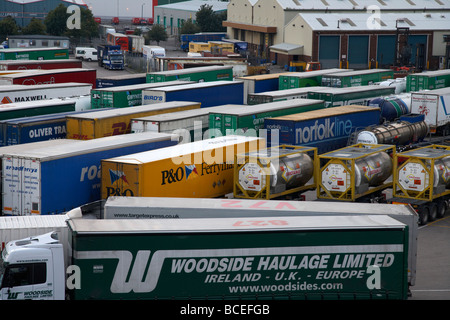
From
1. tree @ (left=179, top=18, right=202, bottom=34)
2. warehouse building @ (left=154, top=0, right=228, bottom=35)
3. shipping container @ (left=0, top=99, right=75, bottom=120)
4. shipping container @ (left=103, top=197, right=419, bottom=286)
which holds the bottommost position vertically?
shipping container @ (left=103, top=197, right=419, bottom=286)

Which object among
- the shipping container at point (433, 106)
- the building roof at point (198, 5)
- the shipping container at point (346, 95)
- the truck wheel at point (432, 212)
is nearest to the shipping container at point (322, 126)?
the shipping container at point (346, 95)

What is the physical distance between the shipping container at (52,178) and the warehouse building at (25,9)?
102 metres

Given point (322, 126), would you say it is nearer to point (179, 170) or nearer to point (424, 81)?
point (179, 170)

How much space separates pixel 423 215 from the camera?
97.2 feet

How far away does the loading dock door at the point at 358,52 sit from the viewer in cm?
8556

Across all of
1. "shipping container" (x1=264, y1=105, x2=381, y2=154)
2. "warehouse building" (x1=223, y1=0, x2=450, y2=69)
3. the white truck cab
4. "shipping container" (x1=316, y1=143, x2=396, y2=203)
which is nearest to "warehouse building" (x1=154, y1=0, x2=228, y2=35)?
"warehouse building" (x1=223, y1=0, x2=450, y2=69)

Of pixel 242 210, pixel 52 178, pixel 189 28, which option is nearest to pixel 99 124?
pixel 52 178

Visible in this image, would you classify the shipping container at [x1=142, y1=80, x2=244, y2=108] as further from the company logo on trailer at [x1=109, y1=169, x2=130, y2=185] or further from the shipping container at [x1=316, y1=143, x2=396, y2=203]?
the company logo on trailer at [x1=109, y1=169, x2=130, y2=185]

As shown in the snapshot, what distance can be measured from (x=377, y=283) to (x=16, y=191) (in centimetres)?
1424

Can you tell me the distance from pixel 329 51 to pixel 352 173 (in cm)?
5780

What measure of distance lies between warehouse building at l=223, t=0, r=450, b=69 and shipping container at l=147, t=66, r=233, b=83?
28.8m

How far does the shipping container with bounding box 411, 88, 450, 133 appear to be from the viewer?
45875mm

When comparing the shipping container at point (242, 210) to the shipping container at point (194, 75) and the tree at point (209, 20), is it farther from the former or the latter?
the tree at point (209, 20)

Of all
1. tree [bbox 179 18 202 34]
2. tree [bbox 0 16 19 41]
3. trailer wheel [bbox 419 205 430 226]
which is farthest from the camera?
tree [bbox 179 18 202 34]
